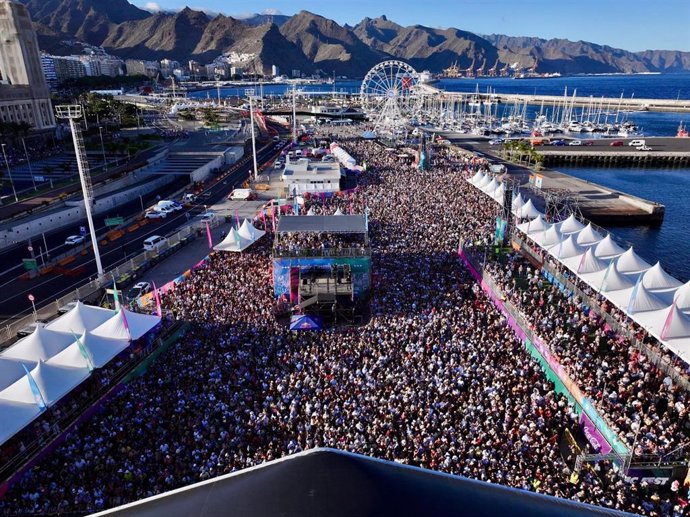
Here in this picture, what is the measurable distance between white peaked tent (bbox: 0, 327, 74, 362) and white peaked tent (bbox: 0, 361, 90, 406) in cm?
160

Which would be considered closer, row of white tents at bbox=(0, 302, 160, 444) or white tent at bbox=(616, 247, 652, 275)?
row of white tents at bbox=(0, 302, 160, 444)

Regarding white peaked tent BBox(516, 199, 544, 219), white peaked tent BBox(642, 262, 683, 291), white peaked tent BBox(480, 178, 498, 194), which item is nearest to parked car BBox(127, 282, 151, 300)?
white peaked tent BBox(516, 199, 544, 219)

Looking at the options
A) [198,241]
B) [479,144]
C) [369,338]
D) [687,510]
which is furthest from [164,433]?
[479,144]

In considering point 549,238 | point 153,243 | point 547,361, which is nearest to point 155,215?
point 153,243

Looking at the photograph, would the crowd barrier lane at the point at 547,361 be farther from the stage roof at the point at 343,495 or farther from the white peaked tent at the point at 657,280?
the stage roof at the point at 343,495

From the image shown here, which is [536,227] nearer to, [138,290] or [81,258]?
[138,290]

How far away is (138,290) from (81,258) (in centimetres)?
808

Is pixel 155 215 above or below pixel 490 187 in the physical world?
below

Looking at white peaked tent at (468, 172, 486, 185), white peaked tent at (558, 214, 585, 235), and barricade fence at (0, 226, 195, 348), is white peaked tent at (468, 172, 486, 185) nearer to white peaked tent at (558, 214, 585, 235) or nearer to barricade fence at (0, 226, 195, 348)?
white peaked tent at (558, 214, 585, 235)

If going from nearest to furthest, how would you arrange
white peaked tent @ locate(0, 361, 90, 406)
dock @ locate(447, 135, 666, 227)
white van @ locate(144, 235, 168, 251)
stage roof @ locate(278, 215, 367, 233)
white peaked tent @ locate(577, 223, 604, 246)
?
1. white peaked tent @ locate(0, 361, 90, 406)
2. stage roof @ locate(278, 215, 367, 233)
3. white peaked tent @ locate(577, 223, 604, 246)
4. white van @ locate(144, 235, 168, 251)
5. dock @ locate(447, 135, 666, 227)

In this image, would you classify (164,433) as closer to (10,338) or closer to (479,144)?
(10,338)

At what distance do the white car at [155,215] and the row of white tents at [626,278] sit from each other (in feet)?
90.6

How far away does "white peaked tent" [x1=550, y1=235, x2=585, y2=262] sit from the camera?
23.7m

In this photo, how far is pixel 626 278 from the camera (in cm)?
2047
